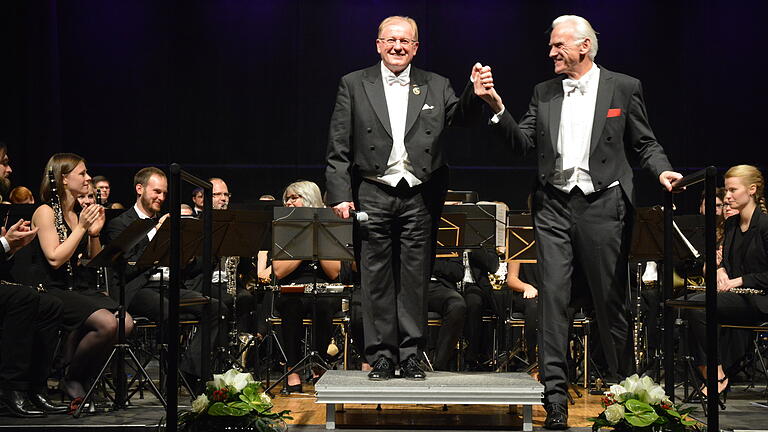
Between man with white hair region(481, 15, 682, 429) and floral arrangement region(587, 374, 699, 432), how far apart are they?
488mm

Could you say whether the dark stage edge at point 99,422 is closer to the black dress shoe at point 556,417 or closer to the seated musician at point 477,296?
the black dress shoe at point 556,417

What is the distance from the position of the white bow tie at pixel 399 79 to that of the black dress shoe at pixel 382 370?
1.34 m

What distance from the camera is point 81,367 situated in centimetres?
502

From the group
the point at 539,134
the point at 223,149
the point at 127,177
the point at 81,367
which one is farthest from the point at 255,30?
the point at 539,134

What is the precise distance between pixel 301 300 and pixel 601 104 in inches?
118

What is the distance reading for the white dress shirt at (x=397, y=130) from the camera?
4.13m

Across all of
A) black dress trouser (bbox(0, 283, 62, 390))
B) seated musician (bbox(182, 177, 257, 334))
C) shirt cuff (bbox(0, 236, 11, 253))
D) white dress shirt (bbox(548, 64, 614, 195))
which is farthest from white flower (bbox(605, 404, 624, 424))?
seated musician (bbox(182, 177, 257, 334))

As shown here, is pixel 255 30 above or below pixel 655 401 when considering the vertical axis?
above

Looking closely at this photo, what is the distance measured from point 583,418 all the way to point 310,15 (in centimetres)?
673

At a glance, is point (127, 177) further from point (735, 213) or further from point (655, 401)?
point (655, 401)

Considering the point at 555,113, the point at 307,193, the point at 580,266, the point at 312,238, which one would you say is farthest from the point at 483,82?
the point at 307,193

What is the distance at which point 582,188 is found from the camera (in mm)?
3928

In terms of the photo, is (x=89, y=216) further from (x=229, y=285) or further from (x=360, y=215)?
(x=229, y=285)

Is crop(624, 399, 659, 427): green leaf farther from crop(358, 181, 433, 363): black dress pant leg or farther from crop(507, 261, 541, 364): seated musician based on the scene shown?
crop(507, 261, 541, 364): seated musician
